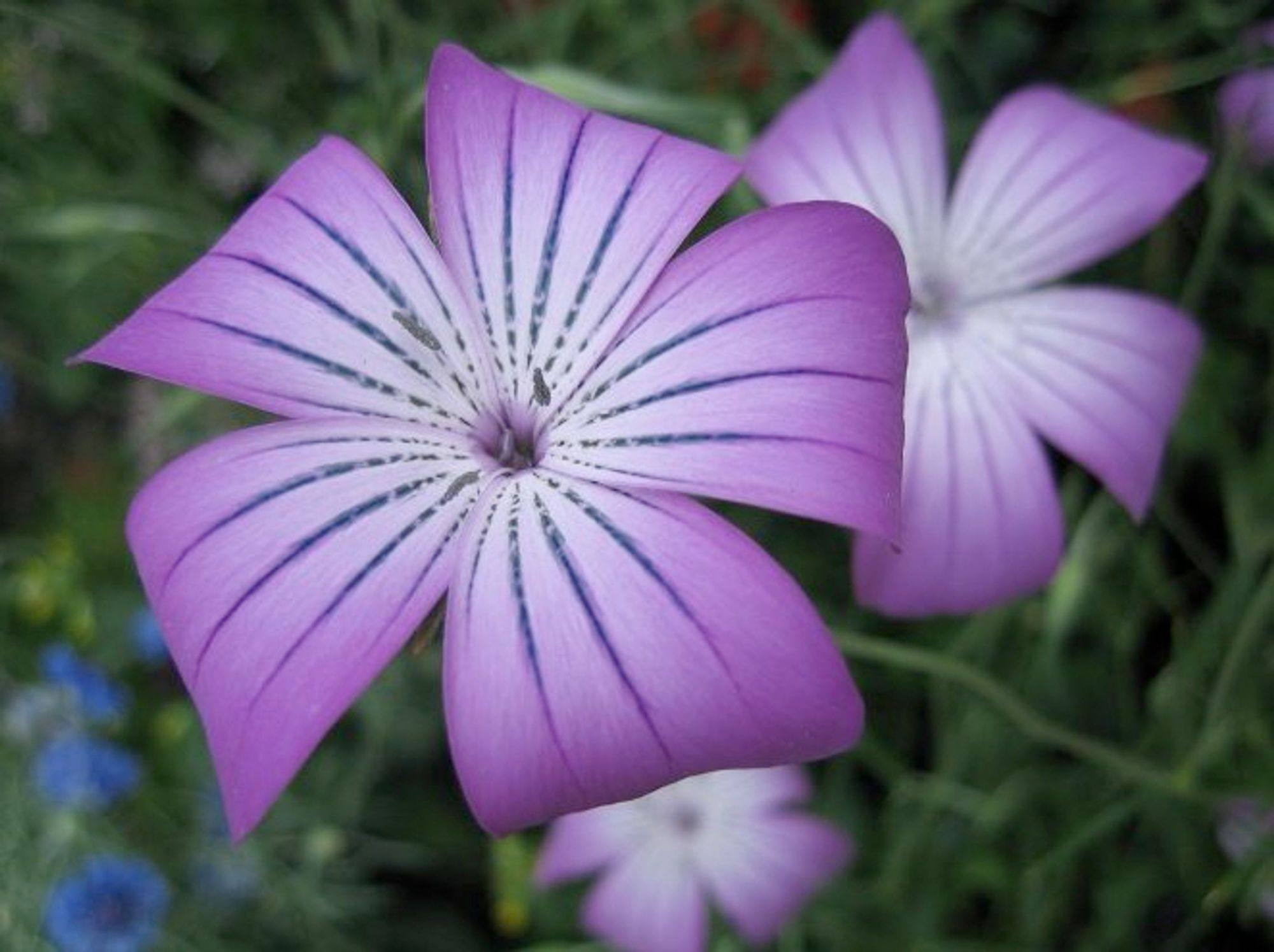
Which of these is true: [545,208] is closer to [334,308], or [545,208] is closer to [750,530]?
[334,308]

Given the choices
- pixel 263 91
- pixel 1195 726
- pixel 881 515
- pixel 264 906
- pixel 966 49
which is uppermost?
pixel 966 49

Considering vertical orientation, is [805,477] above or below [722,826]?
above

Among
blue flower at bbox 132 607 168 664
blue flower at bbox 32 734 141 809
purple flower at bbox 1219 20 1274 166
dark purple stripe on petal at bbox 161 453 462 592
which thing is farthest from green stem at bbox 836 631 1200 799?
blue flower at bbox 132 607 168 664

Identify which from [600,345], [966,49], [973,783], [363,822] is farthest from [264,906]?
[966,49]

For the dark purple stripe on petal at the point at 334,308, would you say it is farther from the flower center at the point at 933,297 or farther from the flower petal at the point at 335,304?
the flower center at the point at 933,297

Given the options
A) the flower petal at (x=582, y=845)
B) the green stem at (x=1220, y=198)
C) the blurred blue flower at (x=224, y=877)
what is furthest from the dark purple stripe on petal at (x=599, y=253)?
the blurred blue flower at (x=224, y=877)

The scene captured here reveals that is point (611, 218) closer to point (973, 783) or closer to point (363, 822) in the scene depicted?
point (973, 783)
